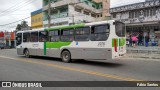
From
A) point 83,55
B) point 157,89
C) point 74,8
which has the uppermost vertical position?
point 74,8

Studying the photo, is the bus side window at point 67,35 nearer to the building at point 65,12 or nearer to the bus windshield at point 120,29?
the bus windshield at point 120,29

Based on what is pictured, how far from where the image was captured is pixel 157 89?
5.65m

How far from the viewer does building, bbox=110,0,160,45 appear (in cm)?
2531

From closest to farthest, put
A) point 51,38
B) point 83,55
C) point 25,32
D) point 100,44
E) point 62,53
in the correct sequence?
1. point 100,44
2. point 83,55
3. point 62,53
4. point 51,38
5. point 25,32

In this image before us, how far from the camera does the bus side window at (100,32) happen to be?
10.2 m

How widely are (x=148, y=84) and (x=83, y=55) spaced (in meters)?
5.58

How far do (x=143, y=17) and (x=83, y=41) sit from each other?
18.6 meters

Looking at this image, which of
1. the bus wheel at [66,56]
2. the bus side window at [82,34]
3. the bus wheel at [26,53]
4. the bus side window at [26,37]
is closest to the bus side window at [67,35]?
the bus side window at [82,34]

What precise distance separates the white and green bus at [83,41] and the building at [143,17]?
54.4 feet

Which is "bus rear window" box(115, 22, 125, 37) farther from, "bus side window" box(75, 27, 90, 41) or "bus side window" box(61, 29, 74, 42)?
"bus side window" box(61, 29, 74, 42)

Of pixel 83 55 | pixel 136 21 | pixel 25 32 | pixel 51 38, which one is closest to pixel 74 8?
pixel 136 21

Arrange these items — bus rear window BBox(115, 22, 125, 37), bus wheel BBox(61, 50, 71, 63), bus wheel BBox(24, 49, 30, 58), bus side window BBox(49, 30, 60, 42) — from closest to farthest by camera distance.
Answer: bus rear window BBox(115, 22, 125, 37)
bus wheel BBox(61, 50, 71, 63)
bus side window BBox(49, 30, 60, 42)
bus wheel BBox(24, 49, 30, 58)

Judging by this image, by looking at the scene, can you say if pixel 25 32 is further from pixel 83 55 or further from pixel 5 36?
pixel 5 36

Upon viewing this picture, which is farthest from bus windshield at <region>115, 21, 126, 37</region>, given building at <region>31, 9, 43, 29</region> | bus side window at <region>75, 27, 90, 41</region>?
building at <region>31, 9, 43, 29</region>
